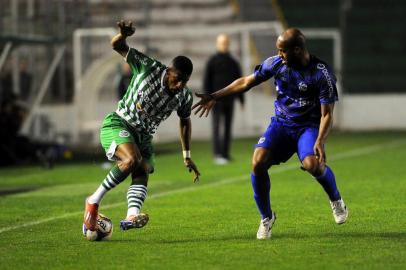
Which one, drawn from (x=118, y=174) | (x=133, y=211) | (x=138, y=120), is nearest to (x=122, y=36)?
(x=138, y=120)

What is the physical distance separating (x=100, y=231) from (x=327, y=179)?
6.75 feet

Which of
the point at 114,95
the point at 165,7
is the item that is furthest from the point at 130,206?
the point at 165,7

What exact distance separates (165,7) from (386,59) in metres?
7.09

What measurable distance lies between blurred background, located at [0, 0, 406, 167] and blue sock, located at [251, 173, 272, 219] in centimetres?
1063

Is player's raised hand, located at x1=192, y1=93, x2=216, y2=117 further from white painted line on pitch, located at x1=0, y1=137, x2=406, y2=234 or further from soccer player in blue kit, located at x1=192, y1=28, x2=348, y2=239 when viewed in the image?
white painted line on pitch, located at x1=0, y1=137, x2=406, y2=234

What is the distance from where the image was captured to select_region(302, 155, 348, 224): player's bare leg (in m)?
9.97

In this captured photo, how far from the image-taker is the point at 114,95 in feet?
92.3

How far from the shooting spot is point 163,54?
97.9 ft

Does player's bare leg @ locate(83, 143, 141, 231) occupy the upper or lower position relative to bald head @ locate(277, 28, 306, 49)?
lower

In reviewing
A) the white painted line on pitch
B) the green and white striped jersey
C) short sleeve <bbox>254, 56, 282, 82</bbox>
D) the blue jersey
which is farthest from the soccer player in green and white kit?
the white painted line on pitch

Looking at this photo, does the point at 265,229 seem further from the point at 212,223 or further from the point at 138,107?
the point at 138,107

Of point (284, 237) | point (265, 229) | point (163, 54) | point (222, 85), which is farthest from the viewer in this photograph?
point (163, 54)

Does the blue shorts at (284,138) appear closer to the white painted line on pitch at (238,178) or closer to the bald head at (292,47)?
the bald head at (292,47)

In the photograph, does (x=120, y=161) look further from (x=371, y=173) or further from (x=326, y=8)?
(x=326, y=8)
